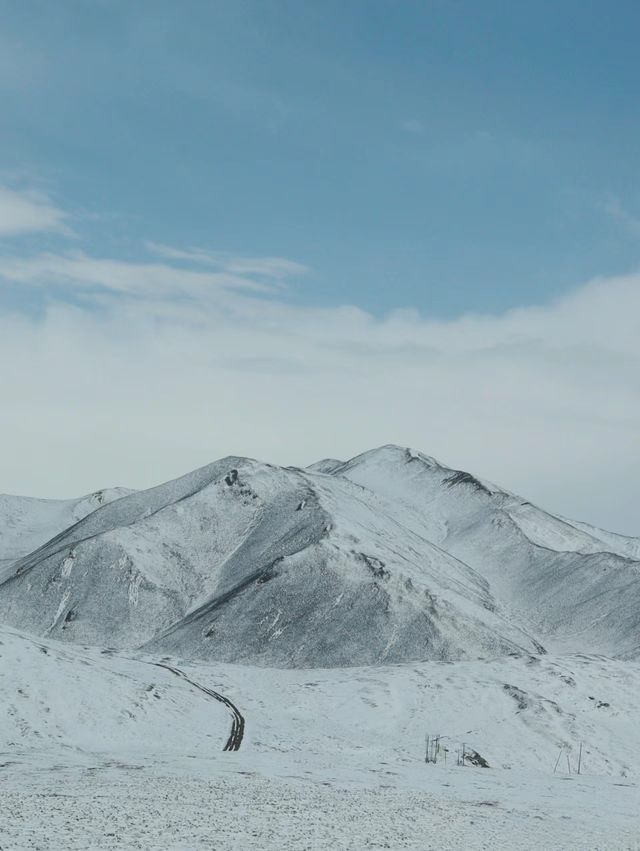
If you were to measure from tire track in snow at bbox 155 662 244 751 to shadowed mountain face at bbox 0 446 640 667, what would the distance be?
1862 centimetres

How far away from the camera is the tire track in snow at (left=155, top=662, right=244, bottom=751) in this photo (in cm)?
3719

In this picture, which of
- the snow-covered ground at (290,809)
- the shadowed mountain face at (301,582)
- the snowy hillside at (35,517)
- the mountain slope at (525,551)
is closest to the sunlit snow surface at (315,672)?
the snow-covered ground at (290,809)

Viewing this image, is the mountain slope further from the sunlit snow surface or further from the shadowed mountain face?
the sunlit snow surface

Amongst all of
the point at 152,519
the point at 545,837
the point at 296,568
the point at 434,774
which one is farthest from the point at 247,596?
the point at 545,837

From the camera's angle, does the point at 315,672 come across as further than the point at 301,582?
No

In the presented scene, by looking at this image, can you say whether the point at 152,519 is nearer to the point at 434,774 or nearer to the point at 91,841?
the point at 434,774

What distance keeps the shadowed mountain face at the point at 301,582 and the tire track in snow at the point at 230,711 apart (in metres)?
18.6

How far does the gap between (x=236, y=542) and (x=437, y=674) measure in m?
44.1

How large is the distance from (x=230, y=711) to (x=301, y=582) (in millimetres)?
35987

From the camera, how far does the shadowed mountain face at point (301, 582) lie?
74125 millimetres

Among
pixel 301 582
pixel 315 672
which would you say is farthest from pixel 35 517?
pixel 315 672

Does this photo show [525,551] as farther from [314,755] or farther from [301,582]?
[314,755]

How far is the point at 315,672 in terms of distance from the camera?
5762 centimetres

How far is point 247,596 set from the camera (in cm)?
7888
